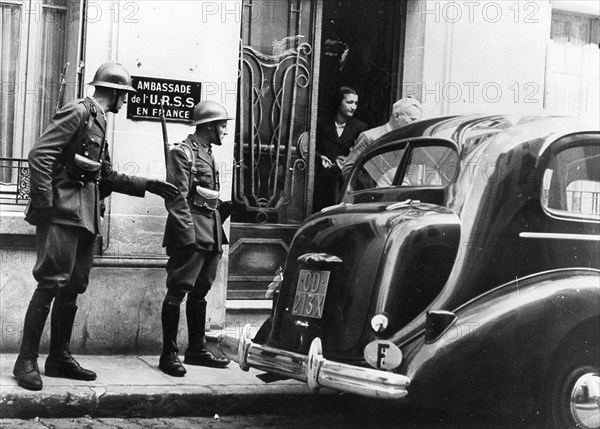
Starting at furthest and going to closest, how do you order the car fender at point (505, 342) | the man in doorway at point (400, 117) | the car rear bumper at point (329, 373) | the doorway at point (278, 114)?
the doorway at point (278, 114) < the man in doorway at point (400, 117) < the car fender at point (505, 342) < the car rear bumper at point (329, 373)

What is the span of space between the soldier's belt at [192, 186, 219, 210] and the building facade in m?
0.79

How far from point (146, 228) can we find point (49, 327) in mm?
1172

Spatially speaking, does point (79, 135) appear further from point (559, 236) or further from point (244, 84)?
point (559, 236)

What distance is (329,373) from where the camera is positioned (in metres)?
5.75

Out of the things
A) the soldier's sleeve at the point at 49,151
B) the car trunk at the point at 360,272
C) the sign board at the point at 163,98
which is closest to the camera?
the car trunk at the point at 360,272

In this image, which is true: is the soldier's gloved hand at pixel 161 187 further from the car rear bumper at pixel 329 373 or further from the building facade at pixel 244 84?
the car rear bumper at pixel 329 373

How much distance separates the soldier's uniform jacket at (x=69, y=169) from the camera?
654 cm

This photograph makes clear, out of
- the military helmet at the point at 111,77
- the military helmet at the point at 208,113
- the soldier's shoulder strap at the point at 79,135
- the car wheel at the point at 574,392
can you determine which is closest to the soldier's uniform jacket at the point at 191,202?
the military helmet at the point at 208,113

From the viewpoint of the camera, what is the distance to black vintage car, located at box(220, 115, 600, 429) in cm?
586

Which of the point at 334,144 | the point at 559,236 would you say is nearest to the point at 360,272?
the point at 559,236

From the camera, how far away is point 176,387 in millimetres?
6945

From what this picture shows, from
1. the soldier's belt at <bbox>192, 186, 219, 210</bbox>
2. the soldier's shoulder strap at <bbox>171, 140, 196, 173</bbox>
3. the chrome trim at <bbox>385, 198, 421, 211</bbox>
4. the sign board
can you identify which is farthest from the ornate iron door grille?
the chrome trim at <bbox>385, 198, 421, 211</bbox>

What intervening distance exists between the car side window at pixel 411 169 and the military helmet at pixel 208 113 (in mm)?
1187

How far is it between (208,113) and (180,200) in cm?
79
